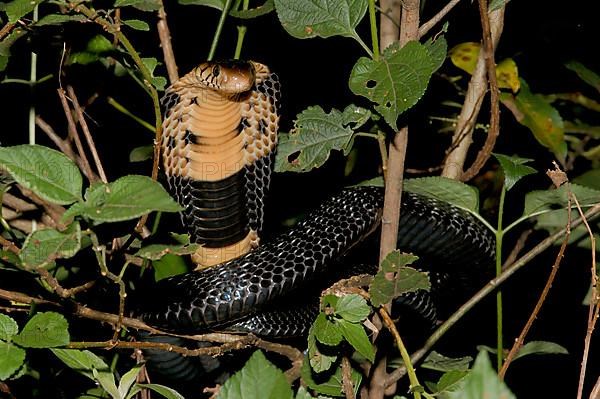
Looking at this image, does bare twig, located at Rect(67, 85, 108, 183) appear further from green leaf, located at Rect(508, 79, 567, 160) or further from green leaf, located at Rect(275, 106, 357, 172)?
green leaf, located at Rect(508, 79, 567, 160)

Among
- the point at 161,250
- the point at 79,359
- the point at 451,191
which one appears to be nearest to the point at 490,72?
the point at 451,191

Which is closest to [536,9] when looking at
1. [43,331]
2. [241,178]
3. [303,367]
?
[241,178]

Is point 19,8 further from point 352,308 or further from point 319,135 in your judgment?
point 352,308

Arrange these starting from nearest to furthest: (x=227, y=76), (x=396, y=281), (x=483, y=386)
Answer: (x=483, y=386)
(x=396, y=281)
(x=227, y=76)

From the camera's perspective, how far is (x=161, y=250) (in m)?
1.62

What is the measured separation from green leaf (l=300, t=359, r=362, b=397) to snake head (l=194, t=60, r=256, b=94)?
3.39 feet

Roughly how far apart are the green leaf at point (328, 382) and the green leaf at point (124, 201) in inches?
29.7

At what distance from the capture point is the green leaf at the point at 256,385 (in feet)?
3.69

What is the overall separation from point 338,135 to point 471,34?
159 cm

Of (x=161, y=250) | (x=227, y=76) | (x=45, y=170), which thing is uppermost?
(x=45, y=170)

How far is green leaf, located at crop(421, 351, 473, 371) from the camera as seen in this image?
2395 millimetres

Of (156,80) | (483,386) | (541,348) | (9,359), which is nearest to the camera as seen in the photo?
(483,386)

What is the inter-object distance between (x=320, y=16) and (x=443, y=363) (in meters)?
1.13

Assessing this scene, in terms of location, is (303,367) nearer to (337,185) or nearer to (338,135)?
(338,135)
